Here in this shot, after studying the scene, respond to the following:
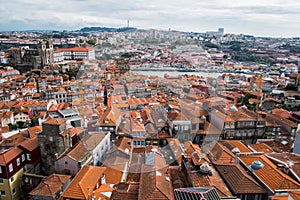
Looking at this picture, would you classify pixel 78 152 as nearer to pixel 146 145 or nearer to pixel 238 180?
pixel 146 145

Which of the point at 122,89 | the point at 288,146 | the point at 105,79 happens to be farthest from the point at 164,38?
the point at 288,146

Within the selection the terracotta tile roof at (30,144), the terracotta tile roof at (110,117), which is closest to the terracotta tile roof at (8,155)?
the terracotta tile roof at (30,144)

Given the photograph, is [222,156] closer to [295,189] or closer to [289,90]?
[295,189]

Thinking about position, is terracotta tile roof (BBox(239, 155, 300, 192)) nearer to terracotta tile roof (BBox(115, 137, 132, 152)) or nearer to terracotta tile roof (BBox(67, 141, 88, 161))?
terracotta tile roof (BBox(115, 137, 132, 152))

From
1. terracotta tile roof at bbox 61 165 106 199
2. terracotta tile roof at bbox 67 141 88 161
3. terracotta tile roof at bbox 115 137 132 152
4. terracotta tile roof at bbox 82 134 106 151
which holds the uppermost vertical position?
terracotta tile roof at bbox 115 137 132 152

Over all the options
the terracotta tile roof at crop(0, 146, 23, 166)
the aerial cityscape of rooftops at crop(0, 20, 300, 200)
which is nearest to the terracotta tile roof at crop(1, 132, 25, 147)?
the aerial cityscape of rooftops at crop(0, 20, 300, 200)

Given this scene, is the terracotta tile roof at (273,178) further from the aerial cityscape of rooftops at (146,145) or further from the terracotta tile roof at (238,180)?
the terracotta tile roof at (238,180)

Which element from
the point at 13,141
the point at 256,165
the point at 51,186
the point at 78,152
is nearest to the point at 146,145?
the point at 78,152
